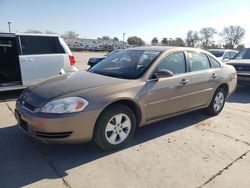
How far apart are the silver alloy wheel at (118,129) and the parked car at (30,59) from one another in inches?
158

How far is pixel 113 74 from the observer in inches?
174

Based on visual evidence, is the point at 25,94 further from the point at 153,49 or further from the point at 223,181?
the point at 223,181

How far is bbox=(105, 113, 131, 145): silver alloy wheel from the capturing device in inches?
150

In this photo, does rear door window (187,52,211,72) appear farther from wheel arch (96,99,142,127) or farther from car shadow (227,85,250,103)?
car shadow (227,85,250,103)

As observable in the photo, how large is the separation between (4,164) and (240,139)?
385 cm

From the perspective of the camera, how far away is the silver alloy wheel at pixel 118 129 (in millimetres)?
3822

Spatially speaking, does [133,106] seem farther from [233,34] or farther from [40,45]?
[233,34]

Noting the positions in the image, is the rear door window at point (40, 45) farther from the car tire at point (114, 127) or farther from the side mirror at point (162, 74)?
the car tire at point (114, 127)

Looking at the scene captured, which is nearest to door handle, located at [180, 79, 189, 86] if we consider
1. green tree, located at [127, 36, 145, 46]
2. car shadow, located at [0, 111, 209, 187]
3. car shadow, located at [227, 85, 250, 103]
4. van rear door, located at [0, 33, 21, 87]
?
car shadow, located at [0, 111, 209, 187]

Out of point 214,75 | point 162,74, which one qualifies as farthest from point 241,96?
point 162,74

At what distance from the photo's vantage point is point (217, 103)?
234 inches

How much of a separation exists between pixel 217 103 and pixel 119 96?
310cm

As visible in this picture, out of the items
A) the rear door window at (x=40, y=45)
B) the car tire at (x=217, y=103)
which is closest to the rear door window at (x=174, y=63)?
the car tire at (x=217, y=103)

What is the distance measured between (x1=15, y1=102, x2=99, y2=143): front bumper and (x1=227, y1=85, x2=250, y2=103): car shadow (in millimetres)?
5616
